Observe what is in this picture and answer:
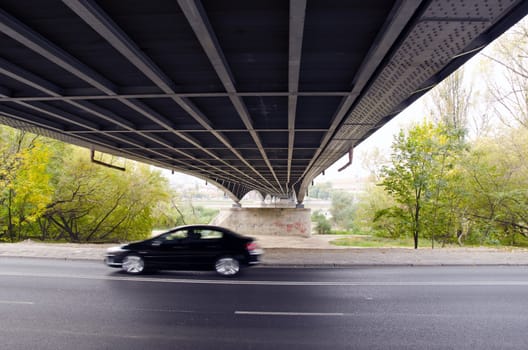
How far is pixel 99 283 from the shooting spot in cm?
778

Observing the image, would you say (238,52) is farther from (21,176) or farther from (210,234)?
(21,176)

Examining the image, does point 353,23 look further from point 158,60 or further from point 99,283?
point 99,283

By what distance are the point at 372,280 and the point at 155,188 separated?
1074 inches

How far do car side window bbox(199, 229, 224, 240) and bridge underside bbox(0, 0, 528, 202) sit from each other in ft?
10.7

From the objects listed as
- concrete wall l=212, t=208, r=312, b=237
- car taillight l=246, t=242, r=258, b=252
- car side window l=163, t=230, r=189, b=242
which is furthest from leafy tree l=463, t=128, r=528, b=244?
concrete wall l=212, t=208, r=312, b=237

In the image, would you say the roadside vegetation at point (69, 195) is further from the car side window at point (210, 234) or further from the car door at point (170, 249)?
the car side window at point (210, 234)

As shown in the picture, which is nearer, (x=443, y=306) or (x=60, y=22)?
(x=60, y=22)

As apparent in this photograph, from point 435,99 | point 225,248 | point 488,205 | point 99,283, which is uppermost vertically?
point 435,99

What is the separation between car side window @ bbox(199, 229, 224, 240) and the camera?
28.7 ft

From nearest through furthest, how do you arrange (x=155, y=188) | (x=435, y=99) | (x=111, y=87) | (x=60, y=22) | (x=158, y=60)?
(x=60, y=22) < (x=158, y=60) < (x=111, y=87) < (x=155, y=188) < (x=435, y=99)

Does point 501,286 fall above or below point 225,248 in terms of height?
below

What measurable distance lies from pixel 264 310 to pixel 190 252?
3509 millimetres

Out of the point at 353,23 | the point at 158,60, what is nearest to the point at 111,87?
the point at 158,60

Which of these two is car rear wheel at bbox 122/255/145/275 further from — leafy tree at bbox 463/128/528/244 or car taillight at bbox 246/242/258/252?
leafy tree at bbox 463/128/528/244
